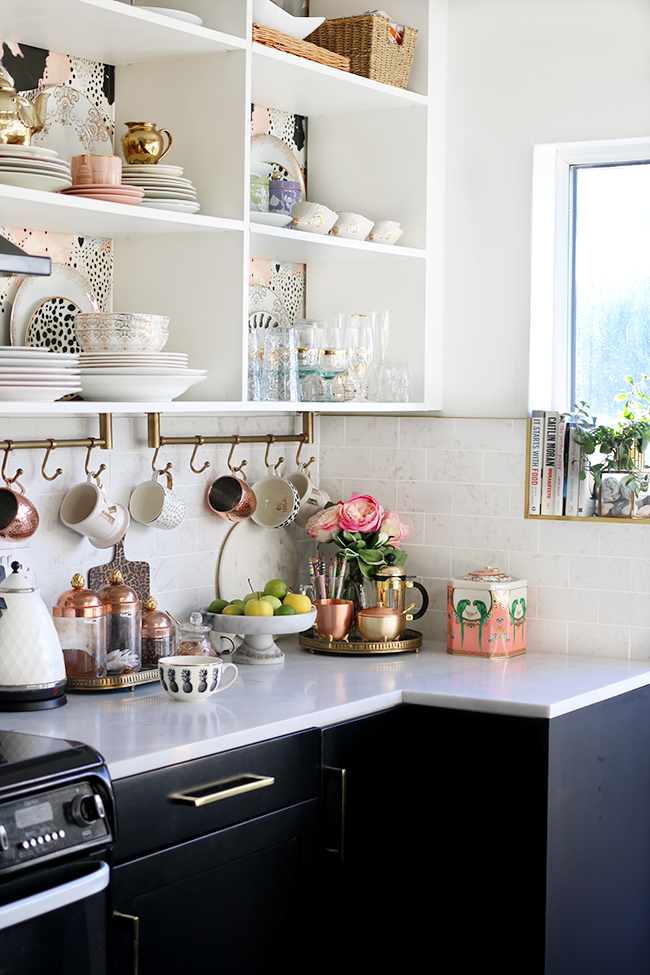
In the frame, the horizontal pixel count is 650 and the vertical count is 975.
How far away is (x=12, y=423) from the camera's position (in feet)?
8.14

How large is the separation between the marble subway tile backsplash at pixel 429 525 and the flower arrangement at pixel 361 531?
16cm

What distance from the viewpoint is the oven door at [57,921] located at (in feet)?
5.33

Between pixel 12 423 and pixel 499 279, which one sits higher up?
pixel 499 279

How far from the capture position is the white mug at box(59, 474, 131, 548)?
255 cm

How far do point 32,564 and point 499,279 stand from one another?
4.64ft

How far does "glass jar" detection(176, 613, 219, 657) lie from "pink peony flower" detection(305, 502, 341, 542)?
57 centimetres

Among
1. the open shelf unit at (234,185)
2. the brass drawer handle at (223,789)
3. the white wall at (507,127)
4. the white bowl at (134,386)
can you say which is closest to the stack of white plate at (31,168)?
the open shelf unit at (234,185)

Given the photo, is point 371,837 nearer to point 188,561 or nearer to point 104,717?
point 104,717

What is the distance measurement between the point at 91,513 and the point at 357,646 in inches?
29.7

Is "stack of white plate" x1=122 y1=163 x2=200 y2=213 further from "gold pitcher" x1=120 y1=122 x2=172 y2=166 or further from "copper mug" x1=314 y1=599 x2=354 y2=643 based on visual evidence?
"copper mug" x1=314 y1=599 x2=354 y2=643

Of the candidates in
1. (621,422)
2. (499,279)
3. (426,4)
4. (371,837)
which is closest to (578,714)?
(371,837)

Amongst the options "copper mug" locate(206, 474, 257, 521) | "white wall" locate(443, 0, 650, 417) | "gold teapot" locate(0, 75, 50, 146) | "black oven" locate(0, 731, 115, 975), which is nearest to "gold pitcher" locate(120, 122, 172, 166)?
"gold teapot" locate(0, 75, 50, 146)

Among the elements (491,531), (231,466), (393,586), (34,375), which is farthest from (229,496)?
(34,375)

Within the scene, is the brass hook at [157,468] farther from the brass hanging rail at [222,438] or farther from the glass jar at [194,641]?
the glass jar at [194,641]
